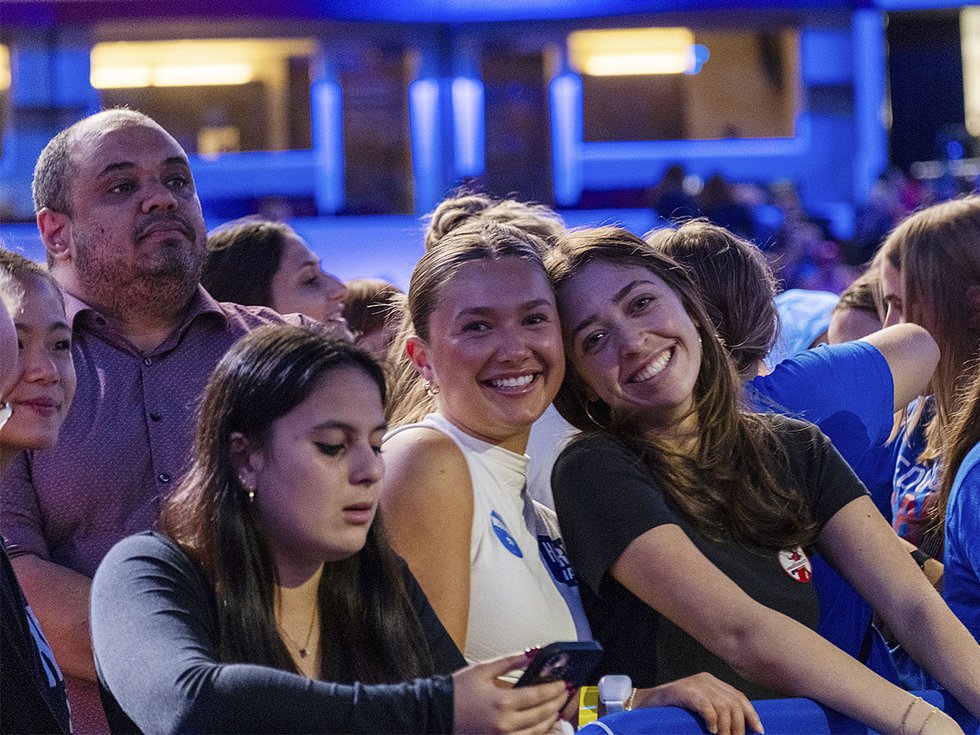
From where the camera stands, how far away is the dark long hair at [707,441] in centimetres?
186

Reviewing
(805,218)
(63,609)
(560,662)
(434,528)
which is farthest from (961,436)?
(805,218)

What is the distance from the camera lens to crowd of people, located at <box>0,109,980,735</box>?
140cm

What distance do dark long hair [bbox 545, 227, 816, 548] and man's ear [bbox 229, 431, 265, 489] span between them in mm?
652

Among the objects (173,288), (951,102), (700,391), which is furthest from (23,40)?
(700,391)

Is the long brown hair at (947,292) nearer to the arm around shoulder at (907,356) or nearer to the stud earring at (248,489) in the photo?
the arm around shoulder at (907,356)

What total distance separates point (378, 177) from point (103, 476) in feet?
32.2

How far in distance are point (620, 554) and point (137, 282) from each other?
1.07 meters

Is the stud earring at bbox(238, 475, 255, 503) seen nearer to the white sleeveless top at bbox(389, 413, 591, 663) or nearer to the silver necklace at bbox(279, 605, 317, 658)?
the silver necklace at bbox(279, 605, 317, 658)

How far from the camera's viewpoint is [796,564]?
1.86 meters

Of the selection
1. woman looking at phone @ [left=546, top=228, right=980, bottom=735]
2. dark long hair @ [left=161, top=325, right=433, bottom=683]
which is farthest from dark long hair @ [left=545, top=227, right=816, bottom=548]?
dark long hair @ [left=161, top=325, right=433, bottom=683]

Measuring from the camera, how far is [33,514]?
207 cm

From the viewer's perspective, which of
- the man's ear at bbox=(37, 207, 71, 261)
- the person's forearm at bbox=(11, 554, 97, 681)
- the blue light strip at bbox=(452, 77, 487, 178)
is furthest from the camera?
the blue light strip at bbox=(452, 77, 487, 178)

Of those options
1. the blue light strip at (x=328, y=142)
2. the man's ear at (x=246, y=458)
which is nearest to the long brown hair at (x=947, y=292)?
the man's ear at (x=246, y=458)

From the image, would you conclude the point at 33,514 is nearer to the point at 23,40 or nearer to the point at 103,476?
the point at 103,476
